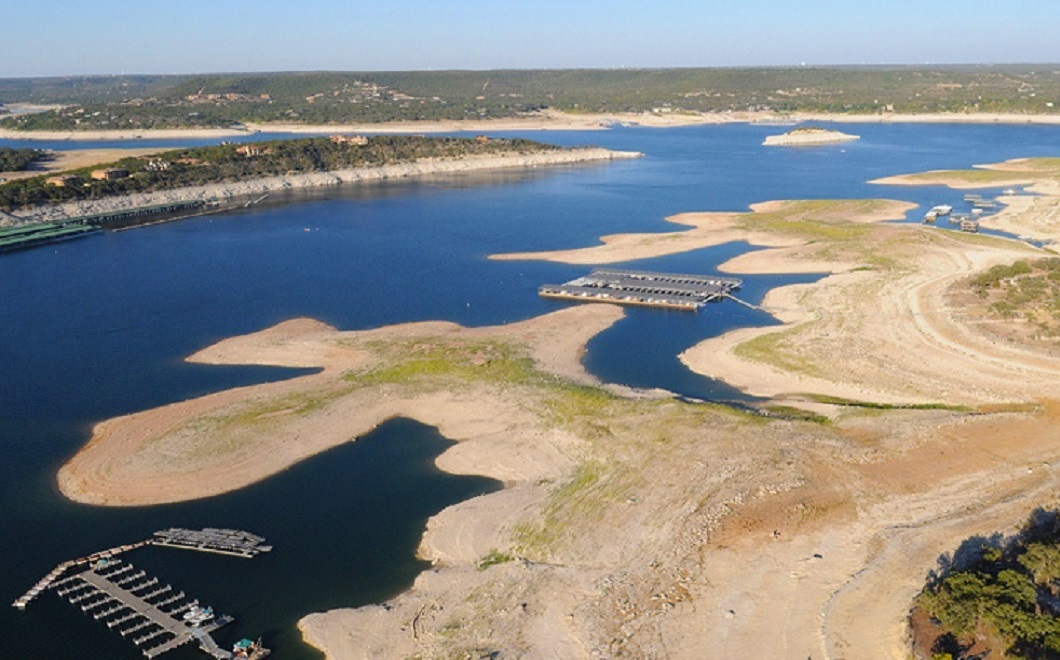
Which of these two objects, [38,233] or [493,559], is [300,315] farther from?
[38,233]

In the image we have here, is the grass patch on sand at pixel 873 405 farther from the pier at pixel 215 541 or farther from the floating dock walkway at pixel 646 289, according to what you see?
the pier at pixel 215 541

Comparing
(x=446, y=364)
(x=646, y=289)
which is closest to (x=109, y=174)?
(x=646, y=289)

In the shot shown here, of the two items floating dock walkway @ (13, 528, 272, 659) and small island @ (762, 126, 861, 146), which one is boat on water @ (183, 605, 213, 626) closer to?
floating dock walkway @ (13, 528, 272, 659)

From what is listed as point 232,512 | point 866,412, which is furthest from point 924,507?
point 232,512

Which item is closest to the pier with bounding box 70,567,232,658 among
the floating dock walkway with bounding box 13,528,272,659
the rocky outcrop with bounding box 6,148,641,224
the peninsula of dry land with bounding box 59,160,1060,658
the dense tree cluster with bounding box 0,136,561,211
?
the floating dock walkway with bounding box 13,528,272,659

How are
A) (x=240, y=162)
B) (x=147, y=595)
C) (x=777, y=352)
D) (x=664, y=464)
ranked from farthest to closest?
1. (x=240, y=162)
2. (x=777, y=352)
3. (x=664, y=464)
4. (x=147, y=595)

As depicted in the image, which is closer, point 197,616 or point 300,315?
point 197,616

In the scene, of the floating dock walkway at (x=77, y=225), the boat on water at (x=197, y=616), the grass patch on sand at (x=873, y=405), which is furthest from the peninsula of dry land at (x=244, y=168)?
the grass patch on sand at (x=873, y=405)
